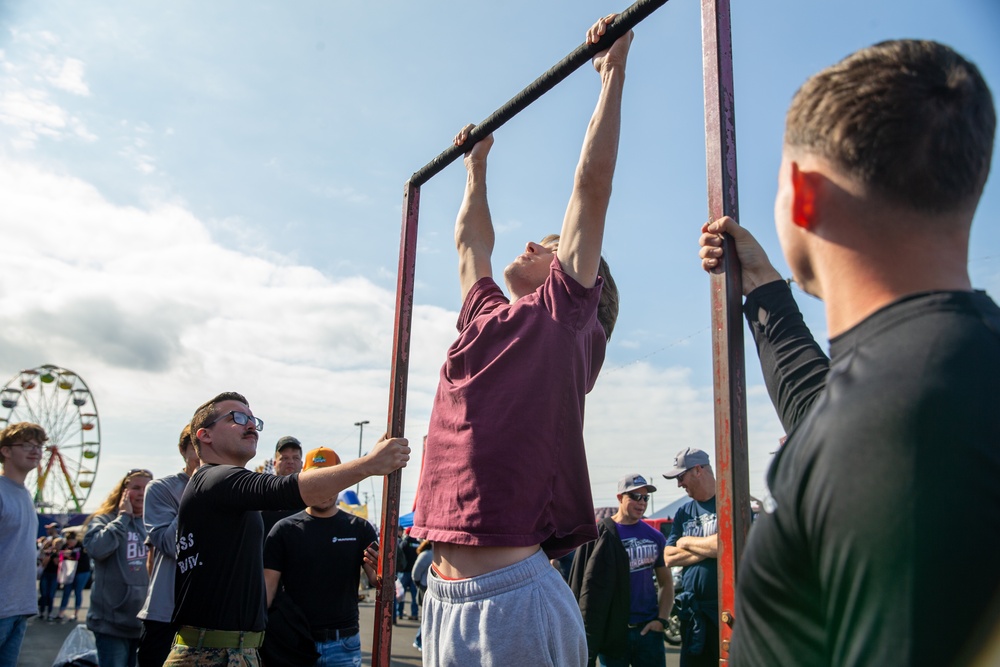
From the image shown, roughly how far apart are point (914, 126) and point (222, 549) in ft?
→ 10.8

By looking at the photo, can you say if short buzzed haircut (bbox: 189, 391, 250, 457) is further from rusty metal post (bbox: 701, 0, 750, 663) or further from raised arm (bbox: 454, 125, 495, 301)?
rusty metal post (bbox: 701, 0, 750, 663)

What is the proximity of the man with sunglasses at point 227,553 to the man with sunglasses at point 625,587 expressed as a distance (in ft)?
8.85

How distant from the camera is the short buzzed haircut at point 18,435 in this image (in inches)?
201

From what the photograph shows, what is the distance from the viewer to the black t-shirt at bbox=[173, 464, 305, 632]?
3.29 meters

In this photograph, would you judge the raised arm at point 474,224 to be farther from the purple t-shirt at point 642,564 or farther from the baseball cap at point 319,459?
the purple t-shirt at point 642,564

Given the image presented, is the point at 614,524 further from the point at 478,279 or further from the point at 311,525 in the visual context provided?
the point at 478,279

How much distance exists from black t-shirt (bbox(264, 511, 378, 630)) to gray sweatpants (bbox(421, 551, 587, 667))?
2915 millimetres

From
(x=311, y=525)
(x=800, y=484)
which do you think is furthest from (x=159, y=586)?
(x=800, y=484)

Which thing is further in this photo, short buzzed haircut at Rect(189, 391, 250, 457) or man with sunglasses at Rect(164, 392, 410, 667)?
short buzzed haircut at Rect(189, 391, 250, 457)

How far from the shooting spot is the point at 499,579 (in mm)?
1955

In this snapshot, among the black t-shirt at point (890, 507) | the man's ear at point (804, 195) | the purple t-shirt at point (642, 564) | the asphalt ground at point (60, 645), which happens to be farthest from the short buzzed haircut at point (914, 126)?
the asphalt ground at point (60, 645)

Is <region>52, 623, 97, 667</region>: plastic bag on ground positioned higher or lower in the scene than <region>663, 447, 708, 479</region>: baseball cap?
lower

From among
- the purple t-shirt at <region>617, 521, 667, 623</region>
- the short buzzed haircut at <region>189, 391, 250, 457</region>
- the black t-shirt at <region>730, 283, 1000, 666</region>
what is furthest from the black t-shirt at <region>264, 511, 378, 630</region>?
the black t-shirt at <region>730, 283, 1000, 666</region>

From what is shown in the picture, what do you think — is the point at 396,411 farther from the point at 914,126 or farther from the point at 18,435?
the point at 18,435
